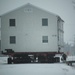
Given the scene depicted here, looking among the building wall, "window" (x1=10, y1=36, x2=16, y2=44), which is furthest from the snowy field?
"window" (x1=10, y1=36, x2=16, y2=44)

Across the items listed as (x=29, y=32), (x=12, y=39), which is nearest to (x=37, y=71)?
(x=29, y=32)

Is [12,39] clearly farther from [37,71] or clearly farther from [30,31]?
[37,71]

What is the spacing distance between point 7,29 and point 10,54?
259 centimetres

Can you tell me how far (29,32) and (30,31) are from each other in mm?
144

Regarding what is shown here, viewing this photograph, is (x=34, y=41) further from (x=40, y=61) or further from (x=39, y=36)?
(x=40, y=61)

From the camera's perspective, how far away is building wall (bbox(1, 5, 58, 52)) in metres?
24.7

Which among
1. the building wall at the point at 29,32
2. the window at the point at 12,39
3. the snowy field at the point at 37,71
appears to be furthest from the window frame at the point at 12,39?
the snowy field at the point at 37,71

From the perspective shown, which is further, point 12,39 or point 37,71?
point 12,39

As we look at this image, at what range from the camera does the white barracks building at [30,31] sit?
81.1 ft

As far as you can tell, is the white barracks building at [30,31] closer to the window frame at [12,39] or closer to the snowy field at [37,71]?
the window frame at [12,39]

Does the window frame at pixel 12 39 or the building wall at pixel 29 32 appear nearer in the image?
the building wall at pixel 29 32

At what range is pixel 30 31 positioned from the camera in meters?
24.8

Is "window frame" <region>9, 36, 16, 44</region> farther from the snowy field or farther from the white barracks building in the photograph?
the snowy field

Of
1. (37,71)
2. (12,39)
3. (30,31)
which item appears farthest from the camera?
(12,39)
